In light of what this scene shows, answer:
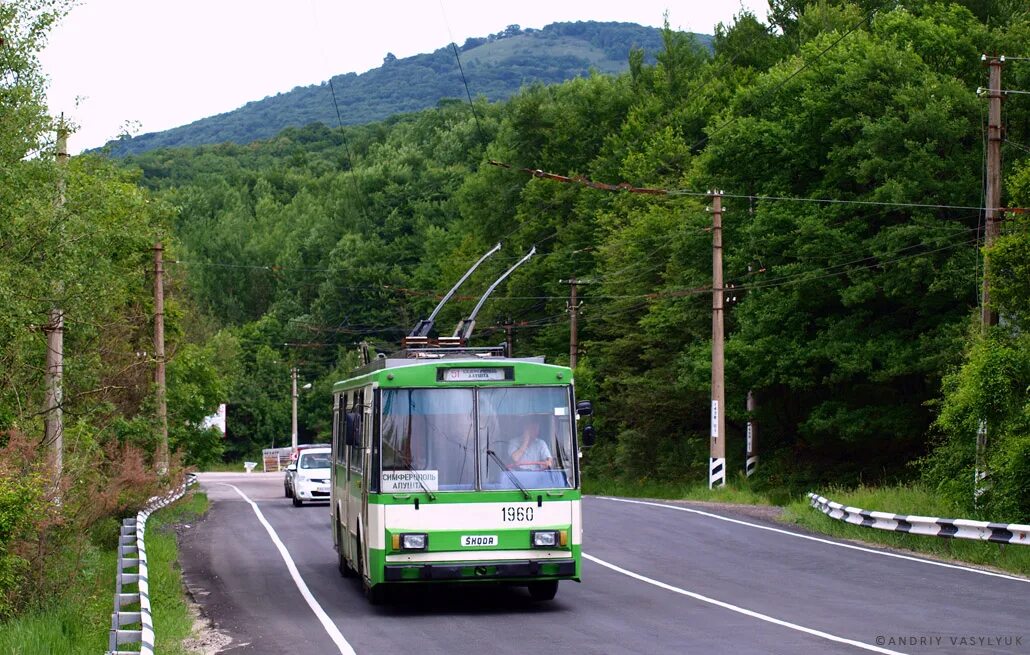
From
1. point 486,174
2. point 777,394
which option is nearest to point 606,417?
point 777,394

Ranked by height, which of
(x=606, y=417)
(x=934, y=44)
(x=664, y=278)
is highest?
(x=934, y=44)

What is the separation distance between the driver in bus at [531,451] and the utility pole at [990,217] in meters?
10.5

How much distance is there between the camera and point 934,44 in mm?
44500

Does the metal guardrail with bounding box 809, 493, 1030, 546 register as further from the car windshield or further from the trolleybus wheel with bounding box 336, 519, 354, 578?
the car windshield

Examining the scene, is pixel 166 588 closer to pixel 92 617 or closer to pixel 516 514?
pixel 92 617

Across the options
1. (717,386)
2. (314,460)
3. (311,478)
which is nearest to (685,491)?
(717,386)

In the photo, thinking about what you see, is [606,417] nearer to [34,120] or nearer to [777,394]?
[777,394]

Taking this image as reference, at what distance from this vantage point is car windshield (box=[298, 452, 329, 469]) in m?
41.4

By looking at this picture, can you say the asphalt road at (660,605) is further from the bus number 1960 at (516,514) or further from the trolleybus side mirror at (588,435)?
the trolleybus side mirror at (588,435)

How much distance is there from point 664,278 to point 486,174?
29781 mm

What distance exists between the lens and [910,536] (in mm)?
23391

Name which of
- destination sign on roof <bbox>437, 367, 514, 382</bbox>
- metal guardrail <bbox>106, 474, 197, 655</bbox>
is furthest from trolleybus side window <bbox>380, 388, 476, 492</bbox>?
metal guardrail <bbox>106, 474, 197, 655</bbox>

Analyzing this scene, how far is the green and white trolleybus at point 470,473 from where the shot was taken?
1562cm

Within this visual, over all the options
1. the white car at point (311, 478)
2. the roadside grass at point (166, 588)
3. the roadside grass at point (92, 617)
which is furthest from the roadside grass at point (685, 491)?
the roadside grass at point (92, 617)
